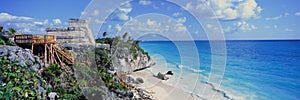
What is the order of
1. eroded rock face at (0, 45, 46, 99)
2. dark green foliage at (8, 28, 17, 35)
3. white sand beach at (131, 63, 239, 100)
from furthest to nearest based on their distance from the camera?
white sand beach at (131, 63, 239, 100) < dark green foliage at (8, 28, 17, 35) < eroded rock face at (0, 45, 46, 99)

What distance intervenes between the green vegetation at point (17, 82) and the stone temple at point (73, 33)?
4756mm

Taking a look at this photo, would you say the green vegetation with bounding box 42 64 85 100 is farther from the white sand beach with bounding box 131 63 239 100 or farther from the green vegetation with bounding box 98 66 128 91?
the white sand beach with bounding box 131 63 239 100

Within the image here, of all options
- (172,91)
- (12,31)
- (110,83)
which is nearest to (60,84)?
(110,83)

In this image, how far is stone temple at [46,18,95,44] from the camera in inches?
505

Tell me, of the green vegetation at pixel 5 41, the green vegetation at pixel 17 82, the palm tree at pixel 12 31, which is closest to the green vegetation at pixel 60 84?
the green vegetation at pixel 17 82

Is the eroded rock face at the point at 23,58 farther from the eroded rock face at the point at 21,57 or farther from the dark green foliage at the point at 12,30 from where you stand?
the dark green foliage at the point at 12,30

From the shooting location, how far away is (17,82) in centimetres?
721

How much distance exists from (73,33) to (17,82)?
6.18m

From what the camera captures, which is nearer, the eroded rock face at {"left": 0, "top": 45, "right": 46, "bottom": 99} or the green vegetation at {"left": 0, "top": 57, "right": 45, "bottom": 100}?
the green vegetation at {"left": 0, "top": 57, "right": 45, "bottom": 100}

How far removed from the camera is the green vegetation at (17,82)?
271 inches

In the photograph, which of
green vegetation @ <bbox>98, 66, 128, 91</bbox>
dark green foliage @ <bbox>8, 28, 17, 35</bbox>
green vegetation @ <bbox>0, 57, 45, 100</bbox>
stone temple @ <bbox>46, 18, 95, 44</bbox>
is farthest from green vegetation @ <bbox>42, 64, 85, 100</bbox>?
stone temple @ <bbox>46, 18, 95, 44</bbox>

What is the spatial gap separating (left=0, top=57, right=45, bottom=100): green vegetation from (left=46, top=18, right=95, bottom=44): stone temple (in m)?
4.76

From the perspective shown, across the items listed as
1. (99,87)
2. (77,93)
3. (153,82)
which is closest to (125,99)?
(99,87)

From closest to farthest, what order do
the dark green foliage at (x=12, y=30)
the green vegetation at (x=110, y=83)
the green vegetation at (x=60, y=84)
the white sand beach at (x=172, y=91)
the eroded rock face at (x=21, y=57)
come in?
the eroded rock face at (x=21, y=57) < the green vegetation at (x=60, y=84) < the green vegetation at (x=110, y=83) < the dark green foliage at (x=12, y=30) < the white sand beach at (x=172, y=91)
